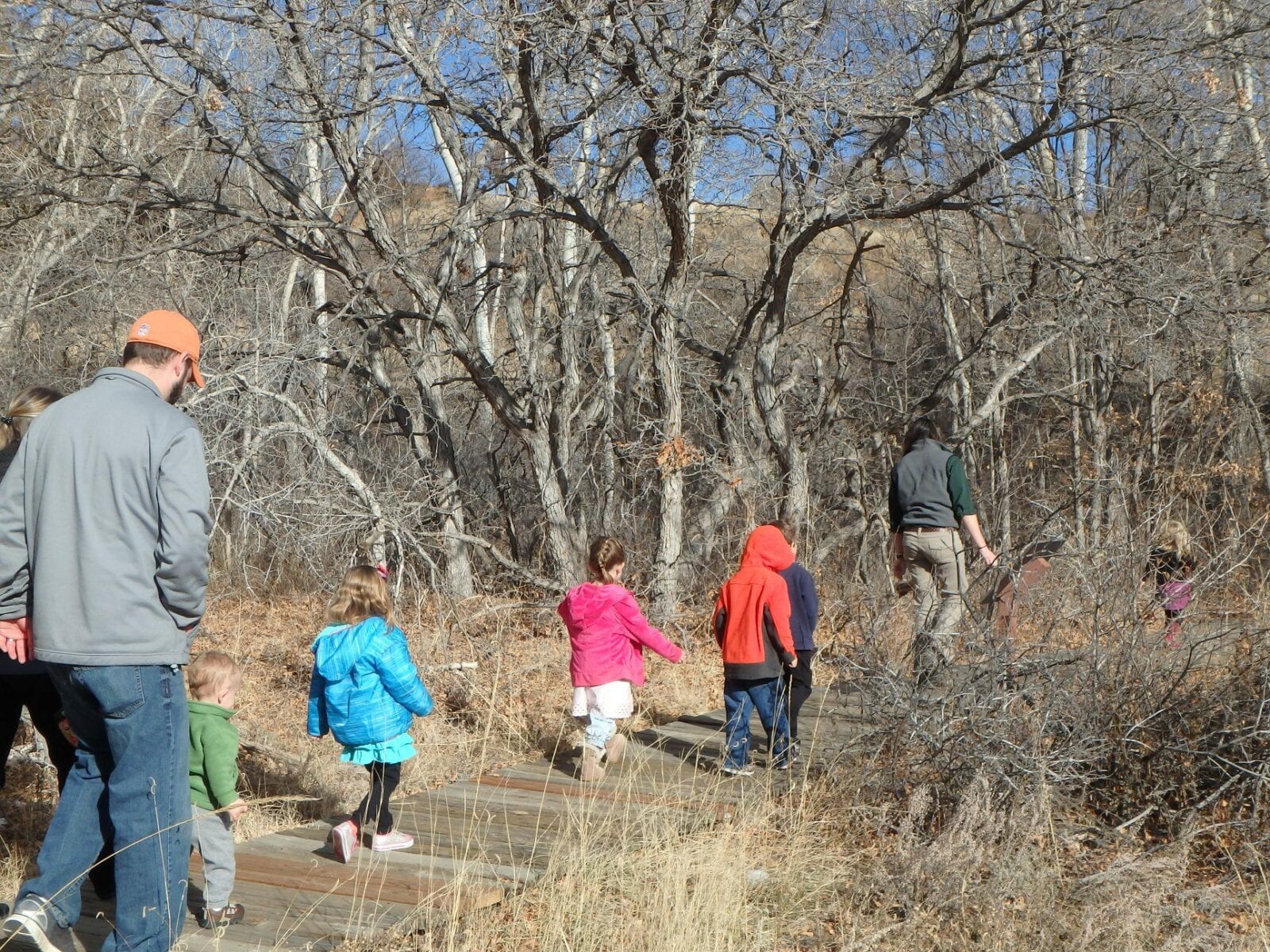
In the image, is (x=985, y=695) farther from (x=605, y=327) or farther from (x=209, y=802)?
(x=605, y=327)

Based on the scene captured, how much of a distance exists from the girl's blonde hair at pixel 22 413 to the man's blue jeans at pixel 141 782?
1371 millimetres

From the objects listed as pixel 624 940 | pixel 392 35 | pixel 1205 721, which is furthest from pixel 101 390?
pixel 392 35

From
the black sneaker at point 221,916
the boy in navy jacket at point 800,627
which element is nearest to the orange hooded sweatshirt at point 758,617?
the boy in navy jacket at point 800,627

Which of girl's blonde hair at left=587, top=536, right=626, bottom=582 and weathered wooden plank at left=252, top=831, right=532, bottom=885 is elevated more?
girl's blonde hair at left=587, top=536, right=626, bottom=582

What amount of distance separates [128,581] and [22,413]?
1.45m

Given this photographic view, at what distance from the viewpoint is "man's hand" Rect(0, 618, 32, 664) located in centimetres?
391

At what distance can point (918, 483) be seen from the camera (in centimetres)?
757

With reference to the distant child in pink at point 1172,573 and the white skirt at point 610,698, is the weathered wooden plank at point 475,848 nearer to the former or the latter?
the white skirt at point 610,698

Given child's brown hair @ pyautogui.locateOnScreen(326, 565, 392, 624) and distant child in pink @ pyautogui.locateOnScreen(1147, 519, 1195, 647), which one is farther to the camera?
distant child in pink @ pyautogui.locateOnScreen(1147, 519, 1195, 647)

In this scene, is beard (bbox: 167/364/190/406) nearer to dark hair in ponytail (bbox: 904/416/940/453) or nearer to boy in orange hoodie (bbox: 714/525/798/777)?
boy in orange hoodie (bbox: 714/525/798/777)

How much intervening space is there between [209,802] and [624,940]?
5.14 ft

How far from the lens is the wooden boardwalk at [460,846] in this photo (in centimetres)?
430

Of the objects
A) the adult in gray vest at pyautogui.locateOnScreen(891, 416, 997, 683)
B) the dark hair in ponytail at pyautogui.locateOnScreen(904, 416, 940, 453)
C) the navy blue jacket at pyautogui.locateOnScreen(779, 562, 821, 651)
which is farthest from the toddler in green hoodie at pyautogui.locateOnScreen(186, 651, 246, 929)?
the dark hair in ponytail at pyautogui.locateOnScreen(904, 416, 940, 453)

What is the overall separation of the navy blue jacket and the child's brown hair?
8.11 feet
